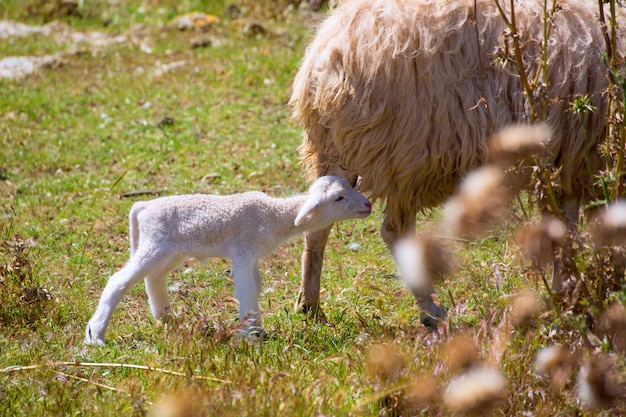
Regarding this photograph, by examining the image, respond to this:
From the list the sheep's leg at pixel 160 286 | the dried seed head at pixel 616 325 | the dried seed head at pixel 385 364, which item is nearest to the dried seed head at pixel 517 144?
the dried seed head at pixel 616 325

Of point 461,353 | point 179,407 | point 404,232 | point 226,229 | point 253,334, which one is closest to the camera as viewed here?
point 179,407

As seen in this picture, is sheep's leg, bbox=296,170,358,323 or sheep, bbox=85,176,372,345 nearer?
sheep, bbox=85,176,372,345

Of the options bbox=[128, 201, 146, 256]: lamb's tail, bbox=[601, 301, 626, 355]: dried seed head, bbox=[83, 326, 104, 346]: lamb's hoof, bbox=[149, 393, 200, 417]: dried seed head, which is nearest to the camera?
bbox=[149, 393, 200, 417]: dried seed head

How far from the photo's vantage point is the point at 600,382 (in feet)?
10.4

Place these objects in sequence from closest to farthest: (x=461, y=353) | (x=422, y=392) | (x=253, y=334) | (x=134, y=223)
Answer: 1. (x=422, y=392)
2. (x=461, y=353)
3. (x=253, y=334)
4. (x=134, y=223)

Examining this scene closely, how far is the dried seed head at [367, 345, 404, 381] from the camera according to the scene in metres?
3.36

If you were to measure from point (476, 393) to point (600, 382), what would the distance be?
50cm

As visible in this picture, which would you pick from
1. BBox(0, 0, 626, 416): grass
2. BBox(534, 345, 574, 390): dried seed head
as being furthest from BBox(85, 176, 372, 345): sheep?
BBox(534, 345, 574, 390): dried seed head

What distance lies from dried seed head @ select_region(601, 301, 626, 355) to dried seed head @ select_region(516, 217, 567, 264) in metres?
0.32

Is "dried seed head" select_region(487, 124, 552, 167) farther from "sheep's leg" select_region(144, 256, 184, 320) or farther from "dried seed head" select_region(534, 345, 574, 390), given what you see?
"sheep's leg" select_region(144, 256, 184, 320)

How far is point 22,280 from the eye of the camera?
475 cm

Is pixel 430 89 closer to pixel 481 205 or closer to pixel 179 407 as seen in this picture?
pixel 481 205

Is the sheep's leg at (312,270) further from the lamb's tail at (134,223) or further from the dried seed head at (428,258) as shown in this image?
the dried seed head at (428,258)

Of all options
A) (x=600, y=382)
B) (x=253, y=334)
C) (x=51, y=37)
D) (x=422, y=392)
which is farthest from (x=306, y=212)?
(x=51, y=37)
